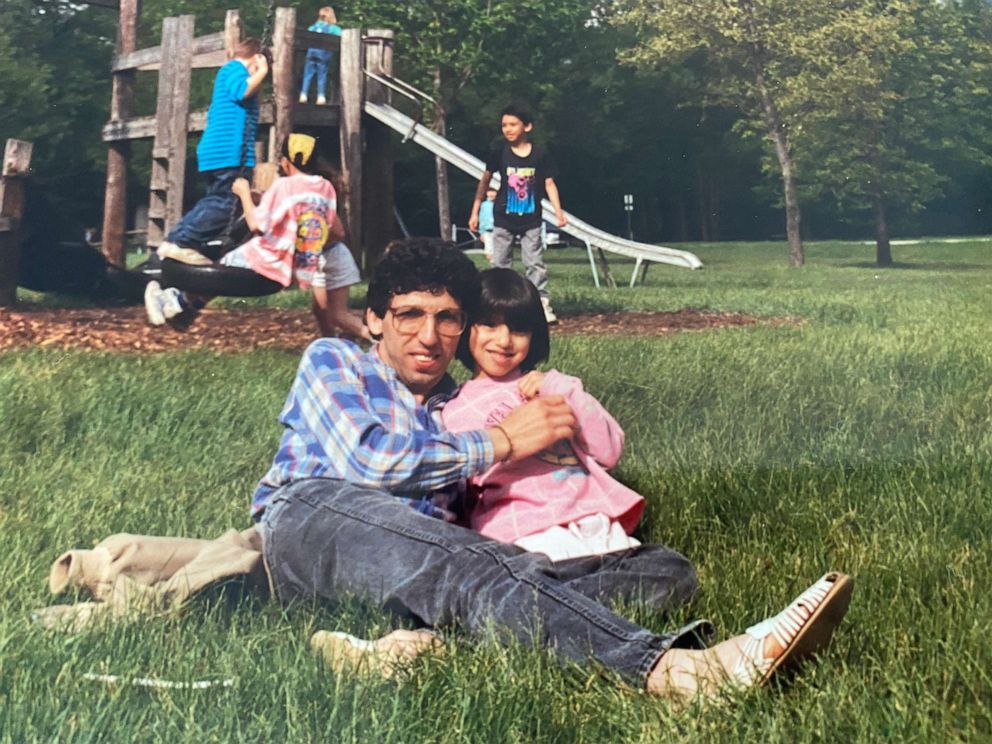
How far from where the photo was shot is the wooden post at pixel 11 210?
2545 millimetres

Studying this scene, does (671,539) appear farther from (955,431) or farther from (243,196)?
(243,196)

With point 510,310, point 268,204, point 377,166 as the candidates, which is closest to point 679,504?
point 510,310

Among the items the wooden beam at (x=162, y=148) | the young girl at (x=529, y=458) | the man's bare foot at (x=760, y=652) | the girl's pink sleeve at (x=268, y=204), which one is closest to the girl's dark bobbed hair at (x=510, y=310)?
the young girl at (x=529, y=458)

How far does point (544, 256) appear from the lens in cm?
275

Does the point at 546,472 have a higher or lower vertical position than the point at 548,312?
lower

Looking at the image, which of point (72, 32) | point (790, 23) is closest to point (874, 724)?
point (790, 23)

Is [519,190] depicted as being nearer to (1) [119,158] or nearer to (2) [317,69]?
(2) [317,69]

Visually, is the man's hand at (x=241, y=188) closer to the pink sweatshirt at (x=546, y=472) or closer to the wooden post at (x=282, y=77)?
the wooden post at (x=282, y=77)

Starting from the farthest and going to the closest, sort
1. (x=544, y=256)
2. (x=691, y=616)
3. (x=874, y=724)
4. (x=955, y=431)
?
(x=955, y=431) < (x=544, y=256) < (x=691, y=616) < (x=874, y=724)

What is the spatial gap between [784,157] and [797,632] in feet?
3.74

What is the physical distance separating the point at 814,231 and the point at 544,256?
64cm

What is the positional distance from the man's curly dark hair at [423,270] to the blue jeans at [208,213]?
0.33 m

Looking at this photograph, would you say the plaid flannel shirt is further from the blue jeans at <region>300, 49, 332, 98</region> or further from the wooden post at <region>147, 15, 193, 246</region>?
the blue jeans at <region>300, 49, 332, 98</region>

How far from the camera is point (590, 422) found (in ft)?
8.93
